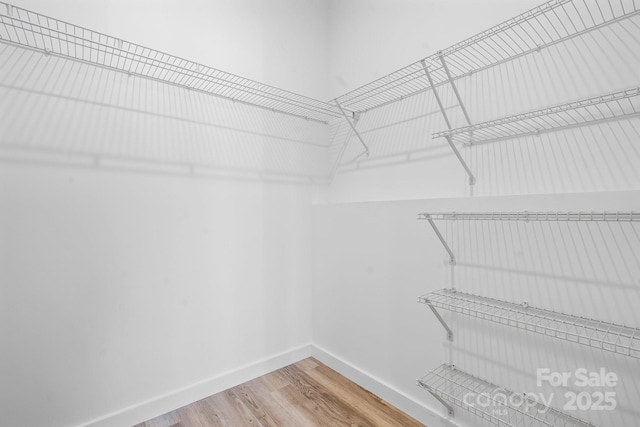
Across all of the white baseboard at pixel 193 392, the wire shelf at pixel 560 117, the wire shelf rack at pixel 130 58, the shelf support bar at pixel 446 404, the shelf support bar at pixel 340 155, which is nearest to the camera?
the wire shelf at pixel 560 117

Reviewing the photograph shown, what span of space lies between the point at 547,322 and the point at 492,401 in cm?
40

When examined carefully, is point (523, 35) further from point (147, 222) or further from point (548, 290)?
point (147, 222)

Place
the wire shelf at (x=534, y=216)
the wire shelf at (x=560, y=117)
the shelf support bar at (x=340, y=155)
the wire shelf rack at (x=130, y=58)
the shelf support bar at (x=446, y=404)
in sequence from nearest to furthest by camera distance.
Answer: the wire shelf at (x=534, y=216)
the wire shelf at (x=560, y=117)
the wire shelf rack at (x=130, y=58)
the shelf support bar at (x=446, y=404)
the shelf support bar at (x=340, y=155)

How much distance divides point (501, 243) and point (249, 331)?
4.69 ft

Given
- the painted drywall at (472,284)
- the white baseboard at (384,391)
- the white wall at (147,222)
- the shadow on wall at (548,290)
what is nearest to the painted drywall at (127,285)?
the white wall at (147,222)

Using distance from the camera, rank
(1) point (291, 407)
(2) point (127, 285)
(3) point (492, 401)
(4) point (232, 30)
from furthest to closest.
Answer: (4) point (232, 30) → (1) point (291, 407) → (2) point (127, 285) → (3) point (492, 401)

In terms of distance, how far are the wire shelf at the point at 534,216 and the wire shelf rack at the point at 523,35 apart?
0.59 metres

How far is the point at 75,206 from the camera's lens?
128 cm

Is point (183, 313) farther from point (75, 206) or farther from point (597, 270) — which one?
point (597, 270)

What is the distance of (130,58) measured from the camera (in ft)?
4.27

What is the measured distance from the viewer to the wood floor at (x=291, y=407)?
144cm

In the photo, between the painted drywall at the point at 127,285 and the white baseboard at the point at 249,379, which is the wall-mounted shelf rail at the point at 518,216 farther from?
the painted drywall at the point at 127,285

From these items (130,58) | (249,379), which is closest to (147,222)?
(130,58)

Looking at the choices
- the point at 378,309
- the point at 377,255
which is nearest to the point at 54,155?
the point at 377,255
